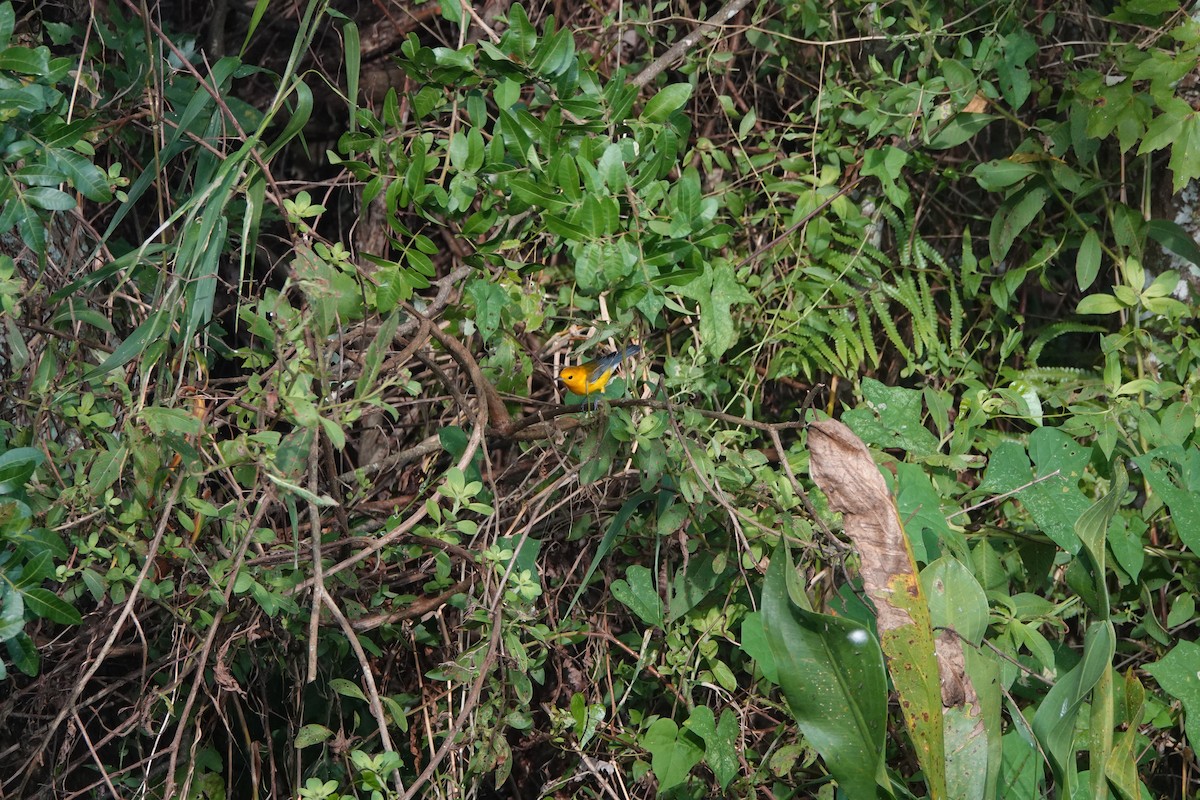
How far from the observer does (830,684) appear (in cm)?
162

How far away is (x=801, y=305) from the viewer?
2666 mm

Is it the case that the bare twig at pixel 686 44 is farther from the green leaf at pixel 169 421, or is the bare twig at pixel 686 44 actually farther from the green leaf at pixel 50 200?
the green leaf at pixel 169 421

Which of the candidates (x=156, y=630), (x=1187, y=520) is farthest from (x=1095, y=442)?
(x=156, y=630)

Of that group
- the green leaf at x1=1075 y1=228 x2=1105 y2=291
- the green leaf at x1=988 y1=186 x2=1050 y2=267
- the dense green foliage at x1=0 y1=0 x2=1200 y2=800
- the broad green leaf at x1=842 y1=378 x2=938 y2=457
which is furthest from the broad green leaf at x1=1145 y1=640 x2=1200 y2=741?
the green leaf at x1=988 y1=186 x2=1050 y2=267

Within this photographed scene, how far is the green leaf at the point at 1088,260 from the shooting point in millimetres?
2554

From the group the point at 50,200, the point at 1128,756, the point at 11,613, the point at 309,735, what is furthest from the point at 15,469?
the point at 1128,756

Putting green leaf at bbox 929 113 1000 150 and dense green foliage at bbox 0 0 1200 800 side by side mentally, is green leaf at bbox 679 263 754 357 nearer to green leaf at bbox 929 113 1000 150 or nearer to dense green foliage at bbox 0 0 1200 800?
dense green foliage at bbox 0 0 1200 800

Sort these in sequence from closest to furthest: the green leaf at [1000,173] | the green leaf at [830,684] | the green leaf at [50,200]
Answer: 1. the green leaf at [830,684]
2. the green leaf at [50,200]
3. the green leaf at [1000,173]

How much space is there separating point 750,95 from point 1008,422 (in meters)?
1.21

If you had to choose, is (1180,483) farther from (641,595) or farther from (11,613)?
(11,613)

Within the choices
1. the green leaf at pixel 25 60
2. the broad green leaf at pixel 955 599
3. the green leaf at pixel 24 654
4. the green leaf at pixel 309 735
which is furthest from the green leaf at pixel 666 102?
the green leaf at pixel 24 654

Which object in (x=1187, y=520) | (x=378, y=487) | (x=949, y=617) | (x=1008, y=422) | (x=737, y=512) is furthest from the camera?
(x=1008, y=422)

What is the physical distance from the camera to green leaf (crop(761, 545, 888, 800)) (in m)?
1.58

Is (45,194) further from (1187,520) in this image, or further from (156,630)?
(1187,520)
